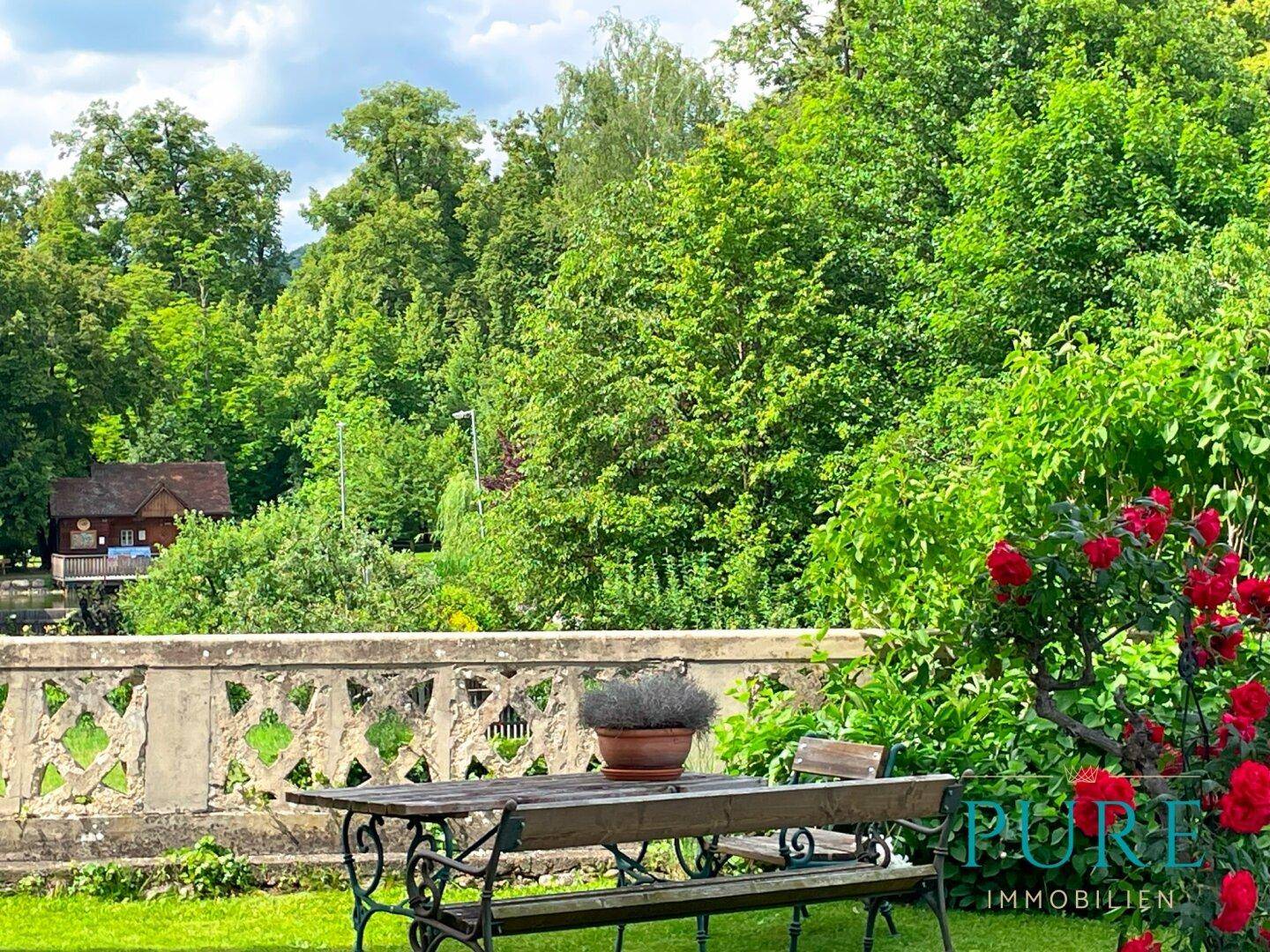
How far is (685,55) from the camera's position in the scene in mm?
34844

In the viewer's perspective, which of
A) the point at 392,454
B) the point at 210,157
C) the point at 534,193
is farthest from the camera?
the point at 210,157

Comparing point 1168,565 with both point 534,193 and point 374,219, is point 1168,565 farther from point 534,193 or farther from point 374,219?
point 374,219

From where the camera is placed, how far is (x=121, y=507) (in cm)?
6700

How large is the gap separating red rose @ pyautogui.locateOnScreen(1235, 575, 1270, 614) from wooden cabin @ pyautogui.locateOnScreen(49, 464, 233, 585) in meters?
63.6

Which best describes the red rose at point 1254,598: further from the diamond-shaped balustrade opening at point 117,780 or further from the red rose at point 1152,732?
the diamond-shaped balustrade opening at point 117,780

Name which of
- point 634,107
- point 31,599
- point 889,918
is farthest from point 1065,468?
point 31,599

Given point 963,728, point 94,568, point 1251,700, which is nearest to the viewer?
point 1251,700

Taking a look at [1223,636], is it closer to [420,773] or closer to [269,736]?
[420,773]

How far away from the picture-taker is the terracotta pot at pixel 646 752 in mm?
5641

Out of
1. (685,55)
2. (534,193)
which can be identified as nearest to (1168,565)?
(685,55)

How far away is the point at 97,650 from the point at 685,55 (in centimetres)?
2999

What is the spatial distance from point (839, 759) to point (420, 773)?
7.06 ft

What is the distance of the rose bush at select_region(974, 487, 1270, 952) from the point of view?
4000mm

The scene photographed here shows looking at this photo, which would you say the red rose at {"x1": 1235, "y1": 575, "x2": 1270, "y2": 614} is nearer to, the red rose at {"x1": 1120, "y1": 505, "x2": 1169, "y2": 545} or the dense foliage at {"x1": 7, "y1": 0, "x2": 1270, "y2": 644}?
the red rose at {"x1": 1120, "y1": 505, "x2": 1169, "y2": 545}
